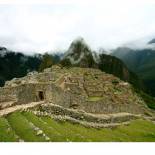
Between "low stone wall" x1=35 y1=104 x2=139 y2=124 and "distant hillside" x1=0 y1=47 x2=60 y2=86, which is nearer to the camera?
"low stone wall" x1=35 y1=104 x2=139 y2=124

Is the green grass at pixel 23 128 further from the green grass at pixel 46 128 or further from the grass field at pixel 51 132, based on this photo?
the green grass at pixel 46 128

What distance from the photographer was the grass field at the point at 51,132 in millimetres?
14601

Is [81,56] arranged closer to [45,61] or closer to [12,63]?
[45,61]

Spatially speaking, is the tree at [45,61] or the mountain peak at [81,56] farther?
the mountain peak at [81,56]

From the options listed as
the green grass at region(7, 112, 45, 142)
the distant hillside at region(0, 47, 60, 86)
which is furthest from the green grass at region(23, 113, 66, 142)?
the distant hillside at region(0, 47, 60, 86)

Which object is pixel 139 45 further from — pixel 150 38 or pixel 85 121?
pixel 85 121

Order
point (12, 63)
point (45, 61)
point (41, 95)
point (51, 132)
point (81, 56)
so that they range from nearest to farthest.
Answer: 1. point (51, 132)
2. point (12, 63)
3. point (41, 95)
4. point (45, 61)
5. point (81, 56)

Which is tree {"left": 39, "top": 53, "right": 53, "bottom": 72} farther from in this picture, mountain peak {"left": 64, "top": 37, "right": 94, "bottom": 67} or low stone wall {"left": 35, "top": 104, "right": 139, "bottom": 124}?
low stone wall {"left": 35, "top": 104, "right": 139, "bottom": 124}

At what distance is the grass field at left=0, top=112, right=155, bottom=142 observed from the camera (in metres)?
14.6

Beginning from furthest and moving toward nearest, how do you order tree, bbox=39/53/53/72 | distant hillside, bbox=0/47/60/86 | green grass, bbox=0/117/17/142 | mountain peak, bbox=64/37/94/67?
mountain peak, bbox=64/37/94/67
tree, bbox=39/53/53/72
distant hillside, bbox=0/47/60/86
green grass, bbox=0/117/17/142

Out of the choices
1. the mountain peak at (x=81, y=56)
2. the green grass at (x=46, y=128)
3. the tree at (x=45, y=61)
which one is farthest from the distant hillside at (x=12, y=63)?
the mountain peak at (x=81, y=56)

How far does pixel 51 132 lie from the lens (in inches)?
596

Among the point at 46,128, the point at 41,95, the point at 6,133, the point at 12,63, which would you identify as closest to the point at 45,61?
the point at 41,95

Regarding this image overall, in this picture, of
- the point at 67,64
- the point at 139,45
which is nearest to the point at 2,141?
the point at 139,45
